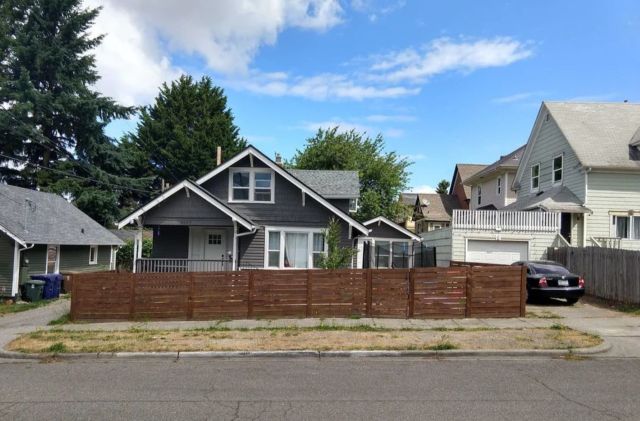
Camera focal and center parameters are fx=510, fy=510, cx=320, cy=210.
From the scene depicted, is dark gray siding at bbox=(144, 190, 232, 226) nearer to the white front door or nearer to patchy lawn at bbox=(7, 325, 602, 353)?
the white front door

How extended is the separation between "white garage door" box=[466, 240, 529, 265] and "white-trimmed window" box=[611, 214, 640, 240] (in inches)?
172

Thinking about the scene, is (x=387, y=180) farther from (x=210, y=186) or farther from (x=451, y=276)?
(x=451, y=276)

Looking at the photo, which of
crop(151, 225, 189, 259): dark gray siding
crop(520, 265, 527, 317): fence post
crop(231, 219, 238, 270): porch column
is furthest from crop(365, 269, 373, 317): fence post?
crop(151, 225, 189, 259): dark gray siding

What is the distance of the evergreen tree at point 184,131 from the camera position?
45531mm

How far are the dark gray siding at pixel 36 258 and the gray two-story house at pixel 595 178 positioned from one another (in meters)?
22.6

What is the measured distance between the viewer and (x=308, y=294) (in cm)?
1324

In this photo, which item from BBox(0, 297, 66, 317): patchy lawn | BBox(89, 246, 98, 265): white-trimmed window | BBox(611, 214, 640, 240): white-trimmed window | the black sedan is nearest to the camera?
the black sedan

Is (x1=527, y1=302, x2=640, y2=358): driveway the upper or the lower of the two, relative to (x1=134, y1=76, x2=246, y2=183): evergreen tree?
lower

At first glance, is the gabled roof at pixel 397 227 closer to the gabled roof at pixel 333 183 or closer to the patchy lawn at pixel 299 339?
the gabled roof at pixel 333 183

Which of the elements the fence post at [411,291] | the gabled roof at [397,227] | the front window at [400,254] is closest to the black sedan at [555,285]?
the fence post at [411,291]

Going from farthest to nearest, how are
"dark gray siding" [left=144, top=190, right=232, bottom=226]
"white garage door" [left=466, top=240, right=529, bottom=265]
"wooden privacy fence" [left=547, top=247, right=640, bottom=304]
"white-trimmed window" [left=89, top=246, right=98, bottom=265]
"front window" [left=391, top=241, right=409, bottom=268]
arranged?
"front window" [left=391, top=241, right=409, bottom=268] → "white-trimmed window" [left=89, top=246, right=98, bottom=265] → "white garage door" [left=466, top=240, right=529, bottom=265] → "dark gray siding" [left=144, top=190, right=232, bottom=226] → "wooden privacy fence" [left=547, top=247, right=640, bottom=304]

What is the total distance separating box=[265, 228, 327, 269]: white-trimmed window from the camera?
2025 cm

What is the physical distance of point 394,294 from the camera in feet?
43.7

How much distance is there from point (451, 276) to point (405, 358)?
453 centimetres
